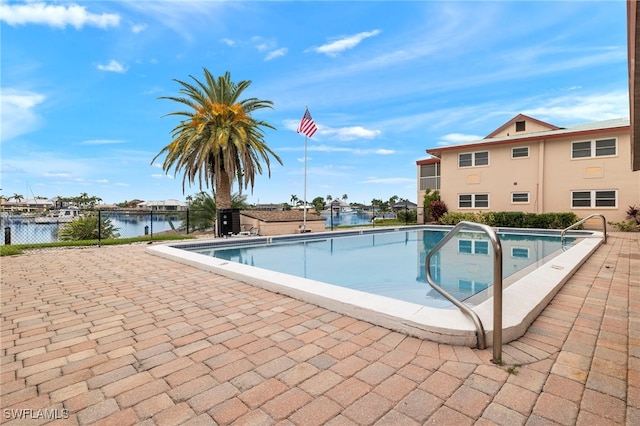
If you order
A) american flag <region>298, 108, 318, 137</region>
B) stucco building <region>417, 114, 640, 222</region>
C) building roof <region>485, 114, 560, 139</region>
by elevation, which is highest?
building roof <region>485, 114, 560, 139</region>

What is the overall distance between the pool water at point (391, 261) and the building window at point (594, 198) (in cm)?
490

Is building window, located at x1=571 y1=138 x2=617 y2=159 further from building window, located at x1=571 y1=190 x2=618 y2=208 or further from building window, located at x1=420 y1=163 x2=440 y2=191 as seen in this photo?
building window, located at x1=420 y1=163 x2=440 y2=191

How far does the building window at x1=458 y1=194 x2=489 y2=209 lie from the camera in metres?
18.4

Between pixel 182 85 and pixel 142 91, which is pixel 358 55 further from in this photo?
pixel 142 91

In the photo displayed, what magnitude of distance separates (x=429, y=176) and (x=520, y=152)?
5.82 m

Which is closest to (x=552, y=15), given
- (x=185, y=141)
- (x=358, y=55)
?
(x=358, y=55)

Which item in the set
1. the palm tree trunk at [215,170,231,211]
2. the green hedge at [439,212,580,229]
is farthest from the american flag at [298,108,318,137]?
the green hedge at [439,212,580,229]

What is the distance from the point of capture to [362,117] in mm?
22703

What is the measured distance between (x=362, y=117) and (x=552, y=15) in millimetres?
13771

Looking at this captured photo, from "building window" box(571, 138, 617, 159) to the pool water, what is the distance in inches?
244

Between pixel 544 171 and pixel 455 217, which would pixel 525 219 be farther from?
pixel 455 217

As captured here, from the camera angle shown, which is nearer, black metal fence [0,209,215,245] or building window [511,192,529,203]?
black metal fence [0,209,215,245]

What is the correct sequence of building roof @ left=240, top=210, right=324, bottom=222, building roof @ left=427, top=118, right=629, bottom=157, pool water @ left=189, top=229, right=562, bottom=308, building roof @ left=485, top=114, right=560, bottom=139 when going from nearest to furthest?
pool water @ left=189, top=229, right=562, bottom=308, building roof @ left=240, top=210, right=324, bottom=222, building roof @ left=427, top=118, right=629, bottom=157, building roof @ left=485, top=114, right=560, bottom=139

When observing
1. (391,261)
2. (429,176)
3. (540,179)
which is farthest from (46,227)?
(540,179)
